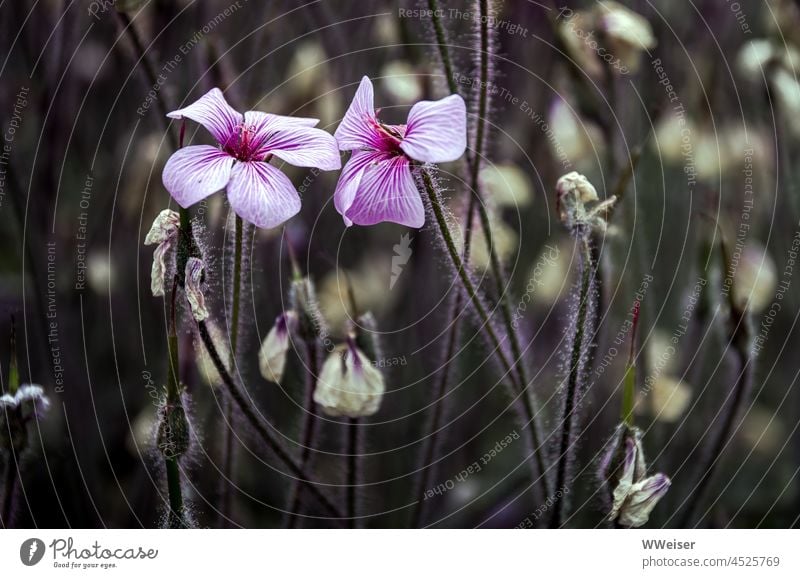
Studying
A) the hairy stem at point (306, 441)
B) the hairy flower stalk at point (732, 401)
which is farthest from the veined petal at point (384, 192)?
the hairy flower stalk at point (732, 401)

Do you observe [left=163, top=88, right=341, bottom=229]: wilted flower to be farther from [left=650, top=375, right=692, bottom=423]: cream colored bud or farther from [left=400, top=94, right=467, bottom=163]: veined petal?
[left=650, top=375, right=692, bottom=423]: cream colored bud

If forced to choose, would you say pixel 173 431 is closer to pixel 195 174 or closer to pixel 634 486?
pixel 195 174

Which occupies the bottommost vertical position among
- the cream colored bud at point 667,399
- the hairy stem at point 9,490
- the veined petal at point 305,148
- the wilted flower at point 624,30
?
the hairy stem at point 9,490

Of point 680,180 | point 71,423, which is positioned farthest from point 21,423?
point 680,180

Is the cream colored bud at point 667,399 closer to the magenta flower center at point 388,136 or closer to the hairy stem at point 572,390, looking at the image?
the hairy stem at point 572,390
